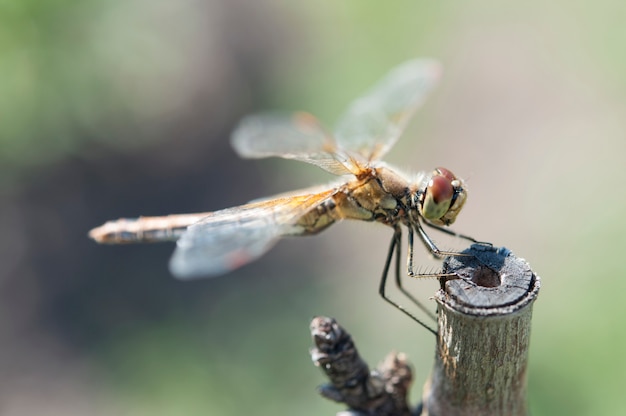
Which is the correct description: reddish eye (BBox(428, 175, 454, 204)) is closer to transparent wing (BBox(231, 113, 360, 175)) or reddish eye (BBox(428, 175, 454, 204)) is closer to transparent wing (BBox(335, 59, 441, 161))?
transparent wing (BBox(231, 113, 360, 175))

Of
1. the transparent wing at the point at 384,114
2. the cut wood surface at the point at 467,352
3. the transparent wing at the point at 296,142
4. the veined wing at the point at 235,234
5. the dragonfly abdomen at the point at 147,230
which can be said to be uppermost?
the transparent wing at the point at 384,114

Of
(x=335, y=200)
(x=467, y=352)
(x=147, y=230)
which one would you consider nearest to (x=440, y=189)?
(x=335, y=200)

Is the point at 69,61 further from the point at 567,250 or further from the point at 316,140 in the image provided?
the point at 567,250

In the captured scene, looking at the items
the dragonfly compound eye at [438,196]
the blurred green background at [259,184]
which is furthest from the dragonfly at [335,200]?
the blurred green background at [259,184]

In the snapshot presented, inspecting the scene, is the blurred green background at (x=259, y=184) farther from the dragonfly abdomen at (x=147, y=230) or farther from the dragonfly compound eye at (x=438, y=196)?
the dragonfly compound eye at (x=438, y=196)

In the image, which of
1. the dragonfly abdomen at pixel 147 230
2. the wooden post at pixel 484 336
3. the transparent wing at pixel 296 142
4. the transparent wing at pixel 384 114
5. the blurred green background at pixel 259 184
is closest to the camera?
the wooden post at pixel 484 336

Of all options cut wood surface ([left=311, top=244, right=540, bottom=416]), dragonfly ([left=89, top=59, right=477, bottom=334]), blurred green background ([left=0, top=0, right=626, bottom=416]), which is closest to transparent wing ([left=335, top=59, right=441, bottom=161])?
dragonfly ([left=89, top=59, right=477, bottom=334])

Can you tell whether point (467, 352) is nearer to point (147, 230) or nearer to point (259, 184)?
point (147, 230)

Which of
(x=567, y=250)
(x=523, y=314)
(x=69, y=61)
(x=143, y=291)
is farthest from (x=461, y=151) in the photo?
(x=523, y=314)

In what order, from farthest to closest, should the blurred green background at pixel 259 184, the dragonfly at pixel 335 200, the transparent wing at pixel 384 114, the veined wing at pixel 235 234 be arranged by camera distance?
the blurred green background at pixel 259 184, the transparent wing at pixel 384 114, the dragonfly at pixel 335 200, the veined wing at pixel 235 234
